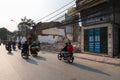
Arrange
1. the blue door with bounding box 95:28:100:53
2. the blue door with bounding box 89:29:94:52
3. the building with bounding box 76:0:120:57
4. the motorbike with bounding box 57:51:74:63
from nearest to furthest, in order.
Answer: the motorbike with bounding box 57:51:74:63, the building with bounding box 76:0:120:57, the blue door with bounding box 95:28:100:53, the blue door with bounding box 89:29:94:52

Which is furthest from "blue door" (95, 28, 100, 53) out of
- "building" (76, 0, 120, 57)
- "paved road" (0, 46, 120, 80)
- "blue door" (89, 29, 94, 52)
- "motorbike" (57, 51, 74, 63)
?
"paved road" (0, 46, 120, 80)

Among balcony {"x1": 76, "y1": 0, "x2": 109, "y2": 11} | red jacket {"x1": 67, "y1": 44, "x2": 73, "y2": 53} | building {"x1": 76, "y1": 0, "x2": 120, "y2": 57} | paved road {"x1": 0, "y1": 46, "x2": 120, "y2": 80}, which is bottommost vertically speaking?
paved road {"x1": 0, "y1": 46, "x2": 120, "y2": 80}

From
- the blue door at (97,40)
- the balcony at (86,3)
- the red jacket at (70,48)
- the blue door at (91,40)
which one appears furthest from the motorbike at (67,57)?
the blue door at (91,40)

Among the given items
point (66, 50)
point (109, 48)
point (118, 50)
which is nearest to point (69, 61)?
point (66, 50)

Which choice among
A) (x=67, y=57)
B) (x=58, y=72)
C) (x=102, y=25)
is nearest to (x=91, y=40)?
(x=102, y=25)

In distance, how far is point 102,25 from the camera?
21594mm

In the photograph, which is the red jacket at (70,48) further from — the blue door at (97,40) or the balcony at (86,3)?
the blue door at (97,40)

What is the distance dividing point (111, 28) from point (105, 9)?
2.16 metres

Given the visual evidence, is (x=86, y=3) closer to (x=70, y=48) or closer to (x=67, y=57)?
(x=70, y=48)

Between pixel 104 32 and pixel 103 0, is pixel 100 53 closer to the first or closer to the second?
pixel 104 32

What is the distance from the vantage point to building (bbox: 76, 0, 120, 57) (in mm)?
20484

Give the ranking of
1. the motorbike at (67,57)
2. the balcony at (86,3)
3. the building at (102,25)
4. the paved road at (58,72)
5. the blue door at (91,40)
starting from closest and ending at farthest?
the paved road at (58,72)
the motorbike at (67,57)
the building at (102,25)
the balcony at (86,3)
the blue door at (91,40)

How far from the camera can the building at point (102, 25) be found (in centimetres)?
2048

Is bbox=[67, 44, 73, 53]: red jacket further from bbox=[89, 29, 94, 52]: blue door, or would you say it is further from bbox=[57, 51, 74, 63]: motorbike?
bbox=[89, 29, 94, 52]: blue door
